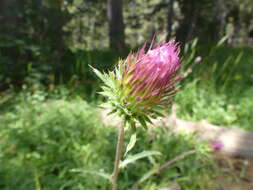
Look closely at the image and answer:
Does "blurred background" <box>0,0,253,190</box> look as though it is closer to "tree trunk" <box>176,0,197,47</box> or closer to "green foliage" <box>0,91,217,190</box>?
"green foliage" <box>0,91,217,190</box>

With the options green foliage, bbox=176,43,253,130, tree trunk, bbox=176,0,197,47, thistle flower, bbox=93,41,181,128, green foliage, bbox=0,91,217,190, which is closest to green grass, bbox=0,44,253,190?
green foliage, bbox=0,91,217,190

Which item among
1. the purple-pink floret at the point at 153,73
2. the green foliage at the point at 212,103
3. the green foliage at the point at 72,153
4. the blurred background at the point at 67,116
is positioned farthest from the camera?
the green foliage at the point at 212,103

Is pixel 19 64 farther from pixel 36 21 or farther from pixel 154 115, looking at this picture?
pixel 154 115

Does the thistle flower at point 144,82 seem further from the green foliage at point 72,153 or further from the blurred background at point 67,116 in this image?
the green foliage at point 72,153

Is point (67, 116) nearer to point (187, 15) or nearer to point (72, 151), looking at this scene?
point (72, 151)

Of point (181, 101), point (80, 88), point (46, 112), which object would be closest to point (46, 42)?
point (80, 88)

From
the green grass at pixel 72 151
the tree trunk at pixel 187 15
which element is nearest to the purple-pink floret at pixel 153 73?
the green grass at pixel 72 151

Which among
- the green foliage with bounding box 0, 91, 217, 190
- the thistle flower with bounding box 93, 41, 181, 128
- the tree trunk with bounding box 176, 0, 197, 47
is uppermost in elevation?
the tree trunk with bounding box 176, 0, 197, 47
